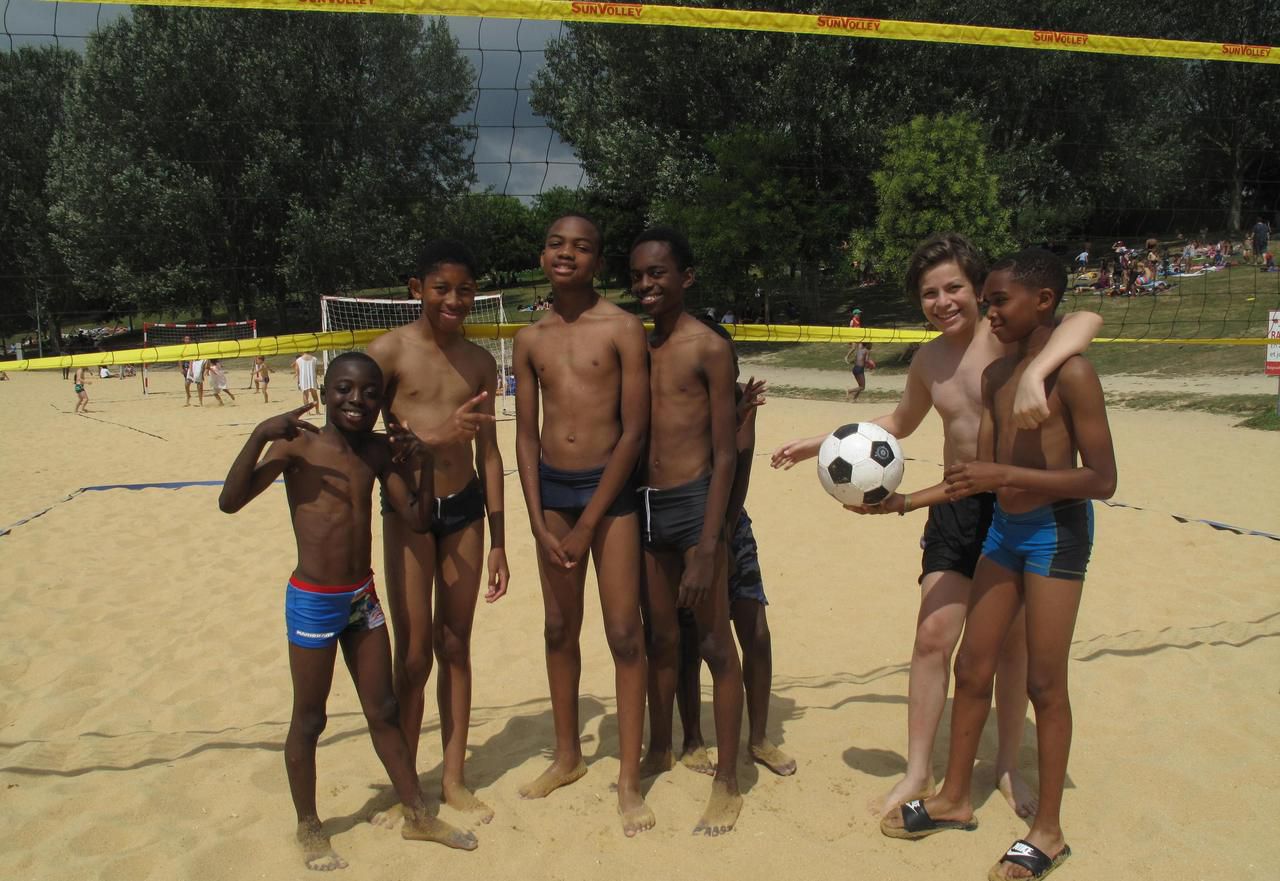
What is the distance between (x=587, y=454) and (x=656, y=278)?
576mm

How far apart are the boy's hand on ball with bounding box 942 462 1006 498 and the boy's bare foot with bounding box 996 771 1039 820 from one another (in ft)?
3.64

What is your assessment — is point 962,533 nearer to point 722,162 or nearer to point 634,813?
point 634,813

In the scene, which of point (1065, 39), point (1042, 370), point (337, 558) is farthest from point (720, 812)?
point (1065, 39)

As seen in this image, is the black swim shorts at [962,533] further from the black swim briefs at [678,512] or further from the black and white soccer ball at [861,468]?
the black swim briefs at [678,512]

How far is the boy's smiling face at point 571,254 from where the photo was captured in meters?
2.79

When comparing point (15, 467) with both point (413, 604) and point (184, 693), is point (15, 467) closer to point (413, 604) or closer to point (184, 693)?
point (184, 693)

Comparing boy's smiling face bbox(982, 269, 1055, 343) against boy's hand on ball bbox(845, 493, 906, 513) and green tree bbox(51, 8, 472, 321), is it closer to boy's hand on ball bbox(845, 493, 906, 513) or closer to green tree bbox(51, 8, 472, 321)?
boy's hand on ball bbox(845, 493, 906, 513)

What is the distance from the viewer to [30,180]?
20.1m

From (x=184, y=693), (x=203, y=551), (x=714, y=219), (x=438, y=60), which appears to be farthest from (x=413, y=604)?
(x=714, y=219)

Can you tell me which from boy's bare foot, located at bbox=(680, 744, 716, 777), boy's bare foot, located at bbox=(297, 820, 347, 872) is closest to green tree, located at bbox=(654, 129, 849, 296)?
boy's bare foot, located at bbox=(680, 744, 716, 777)

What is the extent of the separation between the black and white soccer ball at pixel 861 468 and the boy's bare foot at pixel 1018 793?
1.02 metres

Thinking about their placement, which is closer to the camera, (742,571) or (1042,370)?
(1042,370)

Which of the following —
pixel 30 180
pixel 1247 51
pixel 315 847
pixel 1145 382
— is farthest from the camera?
pixel 30 180

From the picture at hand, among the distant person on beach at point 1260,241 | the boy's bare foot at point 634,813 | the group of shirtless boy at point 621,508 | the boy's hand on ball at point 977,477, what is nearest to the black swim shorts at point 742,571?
the group of shirtless boy at point 621,508
